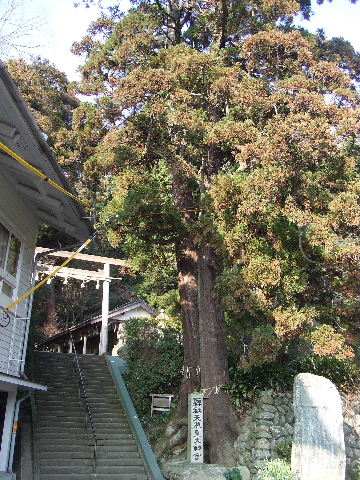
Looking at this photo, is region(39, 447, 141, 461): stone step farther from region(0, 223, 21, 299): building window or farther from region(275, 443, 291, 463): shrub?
region(0, 223, 21, 299): building window

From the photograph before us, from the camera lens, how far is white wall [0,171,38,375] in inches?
364

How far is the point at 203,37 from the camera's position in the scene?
1430 cm

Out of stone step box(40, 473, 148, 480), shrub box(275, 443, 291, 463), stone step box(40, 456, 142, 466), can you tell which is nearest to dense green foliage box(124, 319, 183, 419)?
stone step box(40, 456, 142, 466)

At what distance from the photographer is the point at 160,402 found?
42.0ft

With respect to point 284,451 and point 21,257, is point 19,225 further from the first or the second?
point 284,451

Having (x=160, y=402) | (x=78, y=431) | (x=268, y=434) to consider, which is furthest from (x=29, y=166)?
(x=160, y=402)

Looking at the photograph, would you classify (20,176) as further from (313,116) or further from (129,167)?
(313,116)

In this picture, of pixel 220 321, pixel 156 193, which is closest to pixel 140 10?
pixel 156 193

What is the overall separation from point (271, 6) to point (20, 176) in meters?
8.91

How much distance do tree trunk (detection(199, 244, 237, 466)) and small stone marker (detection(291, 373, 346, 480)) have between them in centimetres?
214

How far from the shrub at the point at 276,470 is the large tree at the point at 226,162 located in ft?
3.32

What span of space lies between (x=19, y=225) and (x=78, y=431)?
5125 millimetres

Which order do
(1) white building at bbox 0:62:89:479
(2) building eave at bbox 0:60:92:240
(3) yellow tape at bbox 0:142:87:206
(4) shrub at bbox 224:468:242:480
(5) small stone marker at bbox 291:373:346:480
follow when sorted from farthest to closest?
(4) shrub at bbox 224:468:242:480
(5) small stone marker at bbox 291:373:346:480
(1) white building at bbox 0:62:89:479
(2) building eave at bbox 0:60:92:240
(3) yellow tape at bbox 0:142:87:206

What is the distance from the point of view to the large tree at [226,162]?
32.7ft
